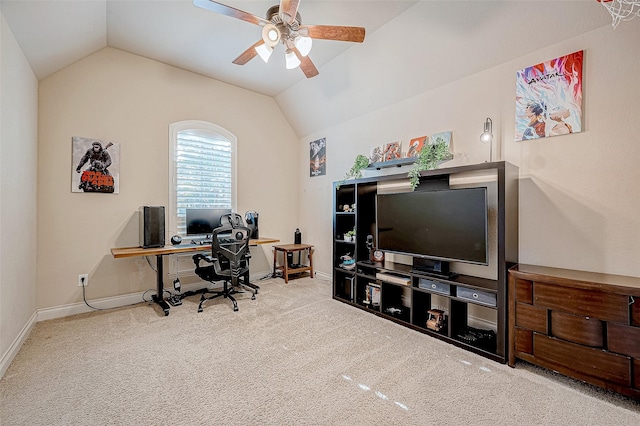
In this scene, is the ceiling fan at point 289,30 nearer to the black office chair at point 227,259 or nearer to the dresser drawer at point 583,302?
the black office chair at point 227,259

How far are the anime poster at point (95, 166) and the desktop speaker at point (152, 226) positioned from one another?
0.56 meters

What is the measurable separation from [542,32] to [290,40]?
2.17 metres

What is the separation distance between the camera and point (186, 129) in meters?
4.02

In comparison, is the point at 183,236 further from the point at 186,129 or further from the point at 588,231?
the point at 588,231

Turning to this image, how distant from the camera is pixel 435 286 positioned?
270cm

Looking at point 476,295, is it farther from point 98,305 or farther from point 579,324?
point 98,305

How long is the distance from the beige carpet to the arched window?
1765 millimetres

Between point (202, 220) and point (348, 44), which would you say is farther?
point (202, 220)

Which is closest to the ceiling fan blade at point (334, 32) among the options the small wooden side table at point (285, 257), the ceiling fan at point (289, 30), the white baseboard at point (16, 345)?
the ceiling fan at point (289, 30)

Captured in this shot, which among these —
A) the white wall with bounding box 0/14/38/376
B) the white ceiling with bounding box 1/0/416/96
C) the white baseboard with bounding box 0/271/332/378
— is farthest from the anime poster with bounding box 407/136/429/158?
the white wall with bounding box 0/14/38/376

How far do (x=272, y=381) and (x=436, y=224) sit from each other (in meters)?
2.03

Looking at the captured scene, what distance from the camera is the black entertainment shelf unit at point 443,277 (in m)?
2.25

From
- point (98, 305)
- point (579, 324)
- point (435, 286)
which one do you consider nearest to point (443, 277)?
point (435, 286)

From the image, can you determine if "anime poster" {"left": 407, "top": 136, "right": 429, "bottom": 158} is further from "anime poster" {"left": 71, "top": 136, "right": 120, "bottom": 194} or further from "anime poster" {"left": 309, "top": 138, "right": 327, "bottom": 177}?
"anime poster" {"left": 71, "top": 136, "right": 120, "bottom": 194}
